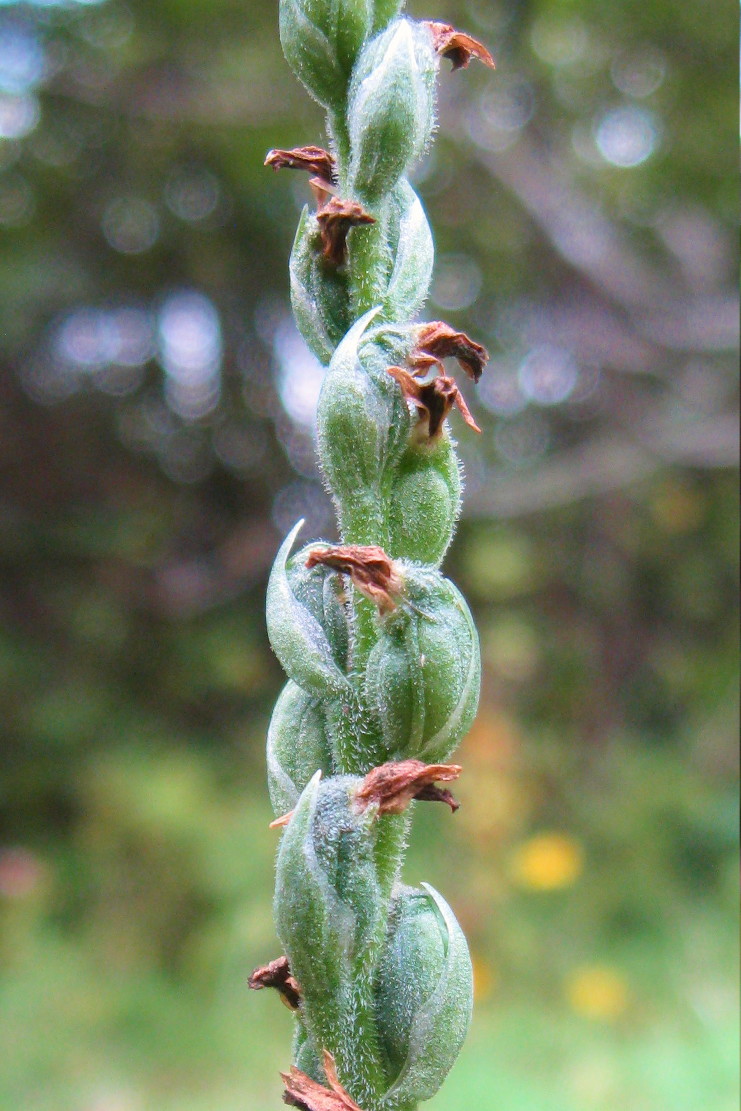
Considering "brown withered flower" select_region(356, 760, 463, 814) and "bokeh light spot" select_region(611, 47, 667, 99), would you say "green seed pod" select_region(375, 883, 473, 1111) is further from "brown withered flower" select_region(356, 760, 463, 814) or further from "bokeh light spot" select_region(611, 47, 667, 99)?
"bokeh light spot" select_region(611, 47, 667, 99)

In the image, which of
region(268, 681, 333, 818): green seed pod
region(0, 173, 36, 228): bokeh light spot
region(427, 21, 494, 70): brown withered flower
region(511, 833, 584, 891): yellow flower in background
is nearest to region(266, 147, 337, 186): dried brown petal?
region(427, 21, 494, 70): brown withered flower

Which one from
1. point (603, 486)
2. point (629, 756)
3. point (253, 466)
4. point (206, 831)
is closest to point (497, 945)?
point (206, 831)

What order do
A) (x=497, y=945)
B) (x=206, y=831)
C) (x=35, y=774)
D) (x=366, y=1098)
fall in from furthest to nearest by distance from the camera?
1. (x=35, y=774)
2. (x=206, y=831)
3. (x=497, y=945)
4. (x=366, y=1098)

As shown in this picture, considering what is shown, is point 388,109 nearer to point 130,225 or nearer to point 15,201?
point 15,201

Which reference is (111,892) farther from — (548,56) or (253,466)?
(548,56)

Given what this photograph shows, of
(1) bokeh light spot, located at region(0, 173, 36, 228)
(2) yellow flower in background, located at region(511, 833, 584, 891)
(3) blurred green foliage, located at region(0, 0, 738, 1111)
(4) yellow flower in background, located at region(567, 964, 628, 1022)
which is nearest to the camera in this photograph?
(4) yellow flower in background, located at region(567, 964, 628, 1022)

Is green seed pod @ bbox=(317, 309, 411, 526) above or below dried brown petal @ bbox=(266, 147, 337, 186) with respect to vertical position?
below
